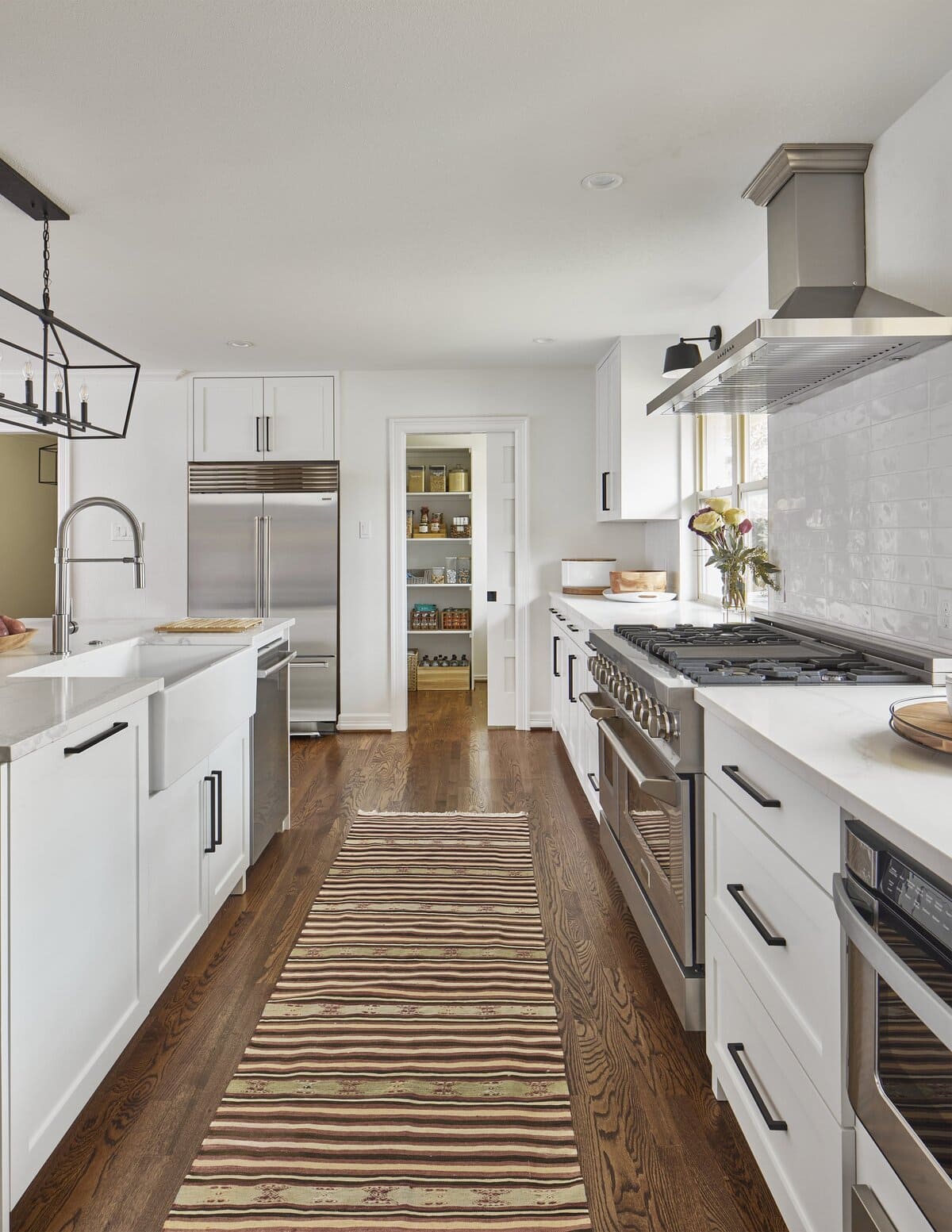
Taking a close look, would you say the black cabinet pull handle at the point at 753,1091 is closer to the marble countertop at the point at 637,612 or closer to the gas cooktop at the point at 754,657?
the gas cooktop at the point at 754,657

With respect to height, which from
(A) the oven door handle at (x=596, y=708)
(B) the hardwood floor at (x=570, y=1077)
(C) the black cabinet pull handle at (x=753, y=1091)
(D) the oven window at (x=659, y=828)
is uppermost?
(A) the oven door handle at (x=596, y=708)

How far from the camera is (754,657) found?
220 cm

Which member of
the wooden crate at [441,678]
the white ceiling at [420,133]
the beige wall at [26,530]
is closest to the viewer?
the white ceiling at [420,133]

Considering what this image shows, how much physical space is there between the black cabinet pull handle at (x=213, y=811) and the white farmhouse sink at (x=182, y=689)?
0.11 metres

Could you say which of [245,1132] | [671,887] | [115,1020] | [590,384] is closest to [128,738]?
[115,1020]

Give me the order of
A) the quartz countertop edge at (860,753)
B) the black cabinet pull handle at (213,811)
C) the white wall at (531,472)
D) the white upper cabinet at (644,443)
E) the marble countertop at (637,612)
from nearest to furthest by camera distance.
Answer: the quartz countertop edge at (860,753), the black cabinet pull handle at (213,811), the marble countertop at (637,612), the white upper cabinet at (644,443), the white wall at (531,472)

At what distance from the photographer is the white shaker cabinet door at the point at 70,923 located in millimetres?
1338

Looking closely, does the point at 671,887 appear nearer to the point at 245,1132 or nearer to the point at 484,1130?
the point at 484,1130

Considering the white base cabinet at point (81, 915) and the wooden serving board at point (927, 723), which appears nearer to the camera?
the wooden serving board at point (927, 723)

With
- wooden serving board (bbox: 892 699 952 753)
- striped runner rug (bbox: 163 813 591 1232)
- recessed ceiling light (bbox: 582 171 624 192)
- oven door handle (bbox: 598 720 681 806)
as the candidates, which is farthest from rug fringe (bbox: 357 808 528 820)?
recessed ceiling light (bbox: 582 171 624 192)

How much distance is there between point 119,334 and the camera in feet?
14.5

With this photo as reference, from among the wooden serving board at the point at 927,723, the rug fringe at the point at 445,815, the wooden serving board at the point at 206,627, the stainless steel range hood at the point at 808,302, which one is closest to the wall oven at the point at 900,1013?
the wooden serving board at the point at 927,723

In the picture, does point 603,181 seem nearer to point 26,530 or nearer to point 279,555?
point 279,555

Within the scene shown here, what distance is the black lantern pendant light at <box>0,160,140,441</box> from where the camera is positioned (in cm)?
248
